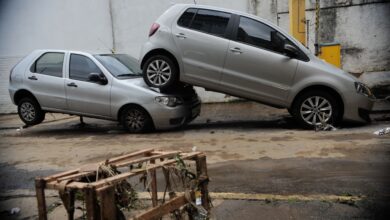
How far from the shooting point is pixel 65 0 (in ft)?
42.9

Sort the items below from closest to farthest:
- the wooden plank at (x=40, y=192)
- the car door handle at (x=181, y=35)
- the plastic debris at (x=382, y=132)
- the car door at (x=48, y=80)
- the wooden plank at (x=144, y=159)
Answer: the wooden plank at (x=40, y=192) → the wooden plank at (x=144, y=159) → the plastic debris at (x=382, y=132) → the car door handle at (x=181, y=35) → the car door at (x=48, y=80)

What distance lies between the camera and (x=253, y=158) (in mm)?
5609

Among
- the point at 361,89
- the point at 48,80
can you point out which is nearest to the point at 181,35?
the point at 48,80

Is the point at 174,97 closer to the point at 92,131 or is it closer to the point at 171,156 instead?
the point at 92,131

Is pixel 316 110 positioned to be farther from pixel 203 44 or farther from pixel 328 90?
pixel 203 44

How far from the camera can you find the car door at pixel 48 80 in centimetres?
838

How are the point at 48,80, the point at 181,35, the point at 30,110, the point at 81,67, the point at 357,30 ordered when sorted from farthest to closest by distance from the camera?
1. the point at 357,30
2. the point at 30,110
3. the point at 48,80
4. the point at 81,67
5. the point at 181,35

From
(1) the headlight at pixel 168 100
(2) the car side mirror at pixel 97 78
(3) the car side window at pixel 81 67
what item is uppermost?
(3) the car side window at pixel 81 67

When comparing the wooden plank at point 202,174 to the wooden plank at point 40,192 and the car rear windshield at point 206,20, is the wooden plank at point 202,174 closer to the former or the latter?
the wooden plank at point 40,192

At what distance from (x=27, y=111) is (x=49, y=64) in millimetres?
1139

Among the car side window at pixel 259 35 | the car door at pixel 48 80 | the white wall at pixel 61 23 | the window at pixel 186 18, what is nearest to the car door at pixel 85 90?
the car door at pixel 48 80

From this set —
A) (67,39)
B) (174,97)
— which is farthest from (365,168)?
(67,39)

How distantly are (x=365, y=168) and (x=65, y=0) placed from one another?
1104 cm

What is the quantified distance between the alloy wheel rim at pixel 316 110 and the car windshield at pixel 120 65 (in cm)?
338
